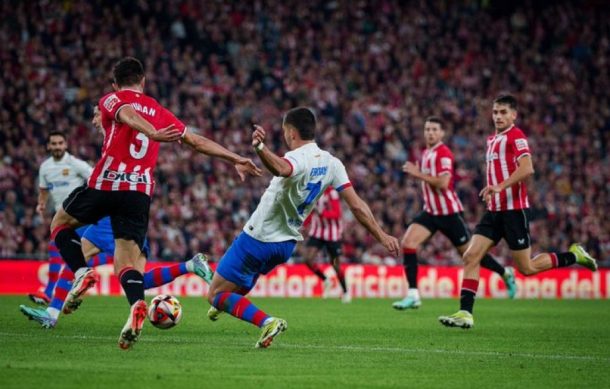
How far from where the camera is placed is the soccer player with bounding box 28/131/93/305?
1544 centimetres

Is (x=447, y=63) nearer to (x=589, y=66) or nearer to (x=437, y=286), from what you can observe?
(x=589, y=66)

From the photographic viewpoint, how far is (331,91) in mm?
28969

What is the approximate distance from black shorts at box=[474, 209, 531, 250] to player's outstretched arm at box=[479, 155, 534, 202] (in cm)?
53

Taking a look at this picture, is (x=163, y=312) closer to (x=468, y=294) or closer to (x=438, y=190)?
(x=468, y=294)

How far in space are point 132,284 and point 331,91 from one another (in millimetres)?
20171

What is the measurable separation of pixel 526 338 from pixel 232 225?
45.2ft

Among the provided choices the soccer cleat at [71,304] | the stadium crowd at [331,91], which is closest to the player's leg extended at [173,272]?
the soccer cleat at [71,304]

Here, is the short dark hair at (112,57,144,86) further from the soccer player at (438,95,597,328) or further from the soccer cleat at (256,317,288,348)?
the soccer player at (438,95,597,328)

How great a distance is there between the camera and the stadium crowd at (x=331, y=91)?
2438 centimetres

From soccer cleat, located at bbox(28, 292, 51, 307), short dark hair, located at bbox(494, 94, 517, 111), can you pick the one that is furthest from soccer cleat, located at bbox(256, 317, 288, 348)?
soccer cleat, located at bbox(28, 292, 51, 307)

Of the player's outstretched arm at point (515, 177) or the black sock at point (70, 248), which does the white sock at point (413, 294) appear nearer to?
the player's outstretched arm at point (515, 177)

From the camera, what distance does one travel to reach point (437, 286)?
81.0 ft

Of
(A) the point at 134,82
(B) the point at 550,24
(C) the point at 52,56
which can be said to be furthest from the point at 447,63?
(A) the point at 134,82

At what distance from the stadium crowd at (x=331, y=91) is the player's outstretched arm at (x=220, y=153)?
13.8 meters
